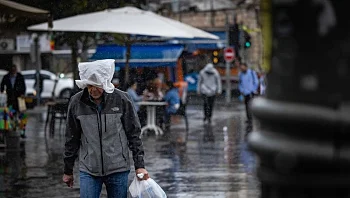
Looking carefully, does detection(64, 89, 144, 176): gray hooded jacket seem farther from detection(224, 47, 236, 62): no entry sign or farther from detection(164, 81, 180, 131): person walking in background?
detection(224, 47, 236, 62): no entry sign

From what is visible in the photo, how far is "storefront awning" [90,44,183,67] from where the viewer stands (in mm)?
33531

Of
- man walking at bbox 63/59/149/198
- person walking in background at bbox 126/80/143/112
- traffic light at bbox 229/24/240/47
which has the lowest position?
person walking in background at bbox 126/80/143/112

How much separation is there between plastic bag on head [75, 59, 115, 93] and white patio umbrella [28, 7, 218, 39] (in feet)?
45.1

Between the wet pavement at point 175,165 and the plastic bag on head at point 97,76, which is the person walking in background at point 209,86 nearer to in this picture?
the wet pavement at point 175,165

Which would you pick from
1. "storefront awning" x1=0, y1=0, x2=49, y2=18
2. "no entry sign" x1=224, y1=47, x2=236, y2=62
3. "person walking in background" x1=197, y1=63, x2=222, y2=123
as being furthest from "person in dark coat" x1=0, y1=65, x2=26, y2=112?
"no entry sign" x1=224, y1=47, x2=236, y2=62

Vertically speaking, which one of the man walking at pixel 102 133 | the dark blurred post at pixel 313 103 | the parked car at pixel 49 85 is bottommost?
the parked car at pixel 49 85

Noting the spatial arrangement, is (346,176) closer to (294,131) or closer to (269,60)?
(294,131)

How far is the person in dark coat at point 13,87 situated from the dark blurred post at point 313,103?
19.7 m

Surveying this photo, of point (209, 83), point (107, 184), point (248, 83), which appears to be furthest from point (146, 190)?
point (209, 83)

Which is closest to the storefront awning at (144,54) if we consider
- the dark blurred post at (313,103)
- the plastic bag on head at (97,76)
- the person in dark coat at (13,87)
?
the person in dark coat at (13,87)

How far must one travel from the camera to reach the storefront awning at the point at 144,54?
33.5 metres

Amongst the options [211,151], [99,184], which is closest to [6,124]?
[211,151]

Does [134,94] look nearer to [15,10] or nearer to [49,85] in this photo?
[15,10]

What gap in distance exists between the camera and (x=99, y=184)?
7.28 m
